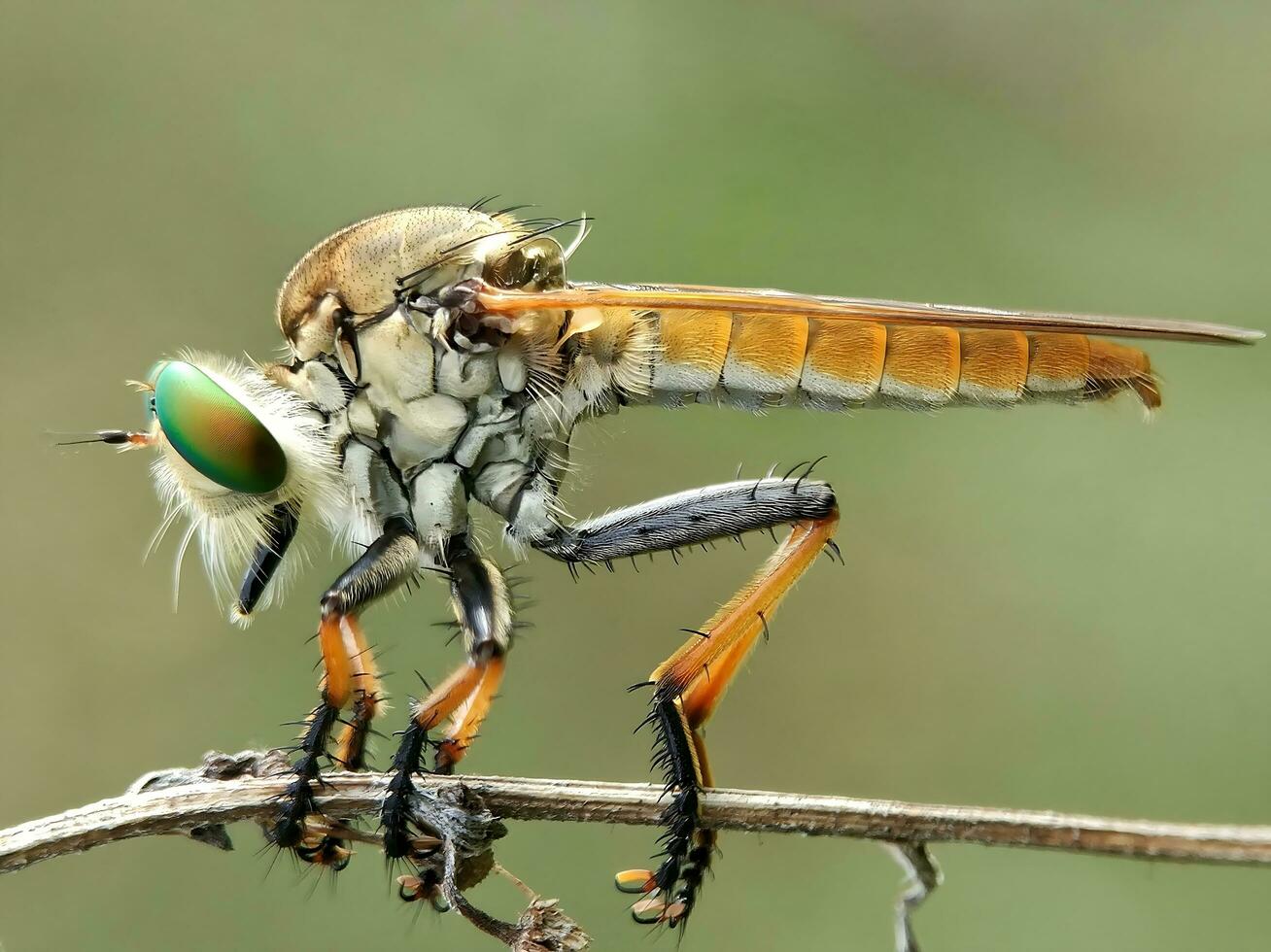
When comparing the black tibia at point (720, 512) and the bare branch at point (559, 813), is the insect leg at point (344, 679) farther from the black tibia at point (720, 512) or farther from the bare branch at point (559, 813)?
the black tibia at point (720, 512)

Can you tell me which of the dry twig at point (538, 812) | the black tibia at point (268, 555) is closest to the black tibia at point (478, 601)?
the dry twig at point (538, 812)

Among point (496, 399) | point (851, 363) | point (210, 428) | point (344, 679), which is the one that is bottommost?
point (344, 679)

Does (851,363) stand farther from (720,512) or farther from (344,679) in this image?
(344,679)

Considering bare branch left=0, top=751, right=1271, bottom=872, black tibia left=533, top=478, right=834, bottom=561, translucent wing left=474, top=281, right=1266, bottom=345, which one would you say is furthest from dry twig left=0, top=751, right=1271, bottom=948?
translucent wing left=474, top=281, right=1266, bottom=345

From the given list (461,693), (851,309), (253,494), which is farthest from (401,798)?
(851,309)

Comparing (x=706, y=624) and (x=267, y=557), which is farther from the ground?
(x=706, y=624)

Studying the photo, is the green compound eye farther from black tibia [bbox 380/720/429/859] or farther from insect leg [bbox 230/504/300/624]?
black tibia [bbox 380/720/429/859]
